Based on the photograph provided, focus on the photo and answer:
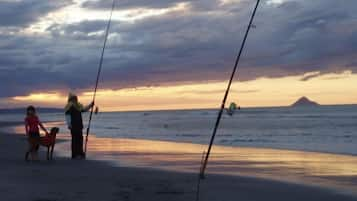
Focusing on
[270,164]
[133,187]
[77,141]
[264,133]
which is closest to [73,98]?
[77,141]

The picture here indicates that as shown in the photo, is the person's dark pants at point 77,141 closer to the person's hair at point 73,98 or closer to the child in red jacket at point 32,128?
the person's hair at point 73,98

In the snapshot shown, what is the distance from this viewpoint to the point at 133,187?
31.6 ft

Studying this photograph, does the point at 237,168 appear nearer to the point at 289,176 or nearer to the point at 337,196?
the point at 289,176

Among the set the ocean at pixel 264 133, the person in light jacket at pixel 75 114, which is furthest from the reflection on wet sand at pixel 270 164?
the ocean at pixel 264 133

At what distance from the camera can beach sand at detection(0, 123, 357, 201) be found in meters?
8.65

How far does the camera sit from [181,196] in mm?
8703

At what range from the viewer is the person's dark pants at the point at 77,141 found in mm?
15173

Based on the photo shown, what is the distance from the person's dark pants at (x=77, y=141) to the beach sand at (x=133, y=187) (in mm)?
2423

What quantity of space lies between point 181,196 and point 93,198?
4.24 ft

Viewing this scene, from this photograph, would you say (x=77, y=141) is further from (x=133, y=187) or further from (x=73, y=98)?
(x=133, y=187)

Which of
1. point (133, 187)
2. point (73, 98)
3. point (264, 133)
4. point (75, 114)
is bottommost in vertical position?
point (264, 133)

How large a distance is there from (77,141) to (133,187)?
609cm

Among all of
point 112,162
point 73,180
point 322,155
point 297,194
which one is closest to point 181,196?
point 297,194

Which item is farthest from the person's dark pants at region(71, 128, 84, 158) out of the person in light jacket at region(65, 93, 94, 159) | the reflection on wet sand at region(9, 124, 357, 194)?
the reflection on wet sand at region(9, 124, 357, 194)
